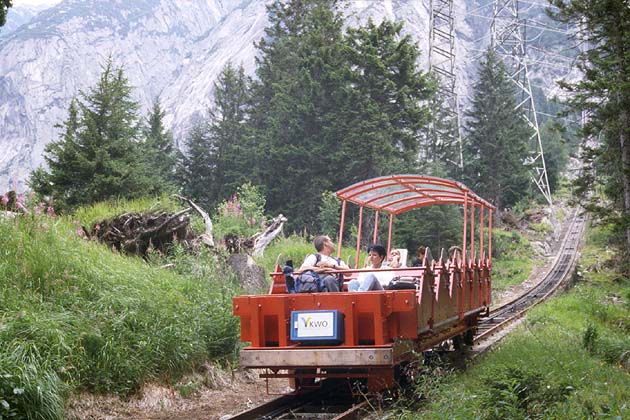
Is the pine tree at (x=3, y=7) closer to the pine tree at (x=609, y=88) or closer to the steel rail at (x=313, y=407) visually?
the steel rail at (x=313, y=407)

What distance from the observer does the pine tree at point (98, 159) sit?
744 inches

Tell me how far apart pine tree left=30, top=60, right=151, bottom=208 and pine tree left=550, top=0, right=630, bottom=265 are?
12.8 meters

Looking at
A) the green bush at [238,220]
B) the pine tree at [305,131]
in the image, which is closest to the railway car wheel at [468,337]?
the green bush at [238,220]

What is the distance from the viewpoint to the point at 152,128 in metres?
42.0

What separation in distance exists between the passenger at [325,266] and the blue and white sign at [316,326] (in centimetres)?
58

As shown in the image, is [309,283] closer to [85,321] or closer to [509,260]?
[85,321]

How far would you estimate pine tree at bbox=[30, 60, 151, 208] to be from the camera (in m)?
18.9

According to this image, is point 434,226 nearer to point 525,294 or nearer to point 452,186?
point 525,294

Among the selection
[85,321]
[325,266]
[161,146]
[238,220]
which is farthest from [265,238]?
[161,146]

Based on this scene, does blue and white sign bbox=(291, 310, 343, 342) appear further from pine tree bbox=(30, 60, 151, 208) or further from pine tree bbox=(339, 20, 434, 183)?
pine tree bbox=(339, 20, 434, 183)

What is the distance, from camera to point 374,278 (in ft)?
27.9

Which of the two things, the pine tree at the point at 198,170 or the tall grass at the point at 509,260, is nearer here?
the tall grass at the point at 509,260

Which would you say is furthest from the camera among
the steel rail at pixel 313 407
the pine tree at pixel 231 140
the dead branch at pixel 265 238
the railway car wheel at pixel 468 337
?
the pine tree at pixel 231 140

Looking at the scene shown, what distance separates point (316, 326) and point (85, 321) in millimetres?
2772
